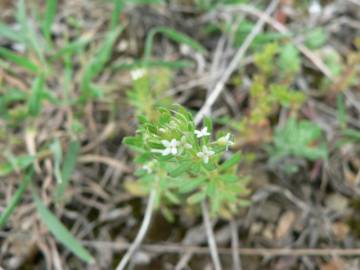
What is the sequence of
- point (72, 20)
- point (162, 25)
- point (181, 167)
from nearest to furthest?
point (181, 167), point (72, 20), point (162, 25)

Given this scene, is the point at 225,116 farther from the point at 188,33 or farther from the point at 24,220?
the point at 24,220

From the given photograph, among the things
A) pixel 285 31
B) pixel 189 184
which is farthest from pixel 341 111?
pixel 189 184

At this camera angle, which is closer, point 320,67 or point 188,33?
point 320,67

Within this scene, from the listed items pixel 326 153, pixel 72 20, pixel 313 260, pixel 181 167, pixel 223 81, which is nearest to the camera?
pixel 181 167

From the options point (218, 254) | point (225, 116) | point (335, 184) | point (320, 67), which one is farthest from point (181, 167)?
point (320, 67)

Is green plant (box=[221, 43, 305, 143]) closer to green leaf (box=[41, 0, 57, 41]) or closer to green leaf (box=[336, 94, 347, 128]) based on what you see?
green leaf (box=[336, 94, 347, 128])

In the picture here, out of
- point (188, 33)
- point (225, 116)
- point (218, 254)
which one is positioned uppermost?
point (188, 33)

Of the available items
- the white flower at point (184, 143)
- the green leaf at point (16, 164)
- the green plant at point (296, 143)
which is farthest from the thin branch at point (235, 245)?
the green leaf at point (16, 164)

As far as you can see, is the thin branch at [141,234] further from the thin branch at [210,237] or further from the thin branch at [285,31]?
the thin branch at [285,31]
